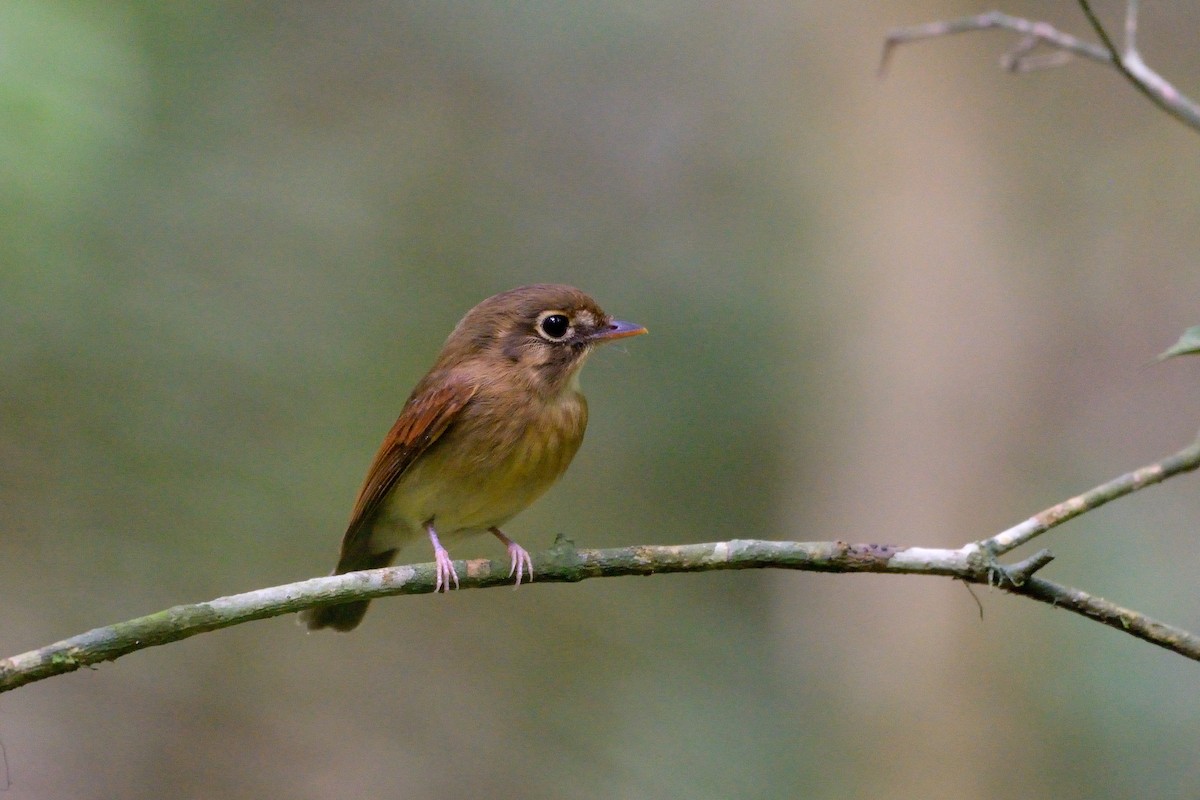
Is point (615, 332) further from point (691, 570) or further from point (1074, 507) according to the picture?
point (1074, 507)

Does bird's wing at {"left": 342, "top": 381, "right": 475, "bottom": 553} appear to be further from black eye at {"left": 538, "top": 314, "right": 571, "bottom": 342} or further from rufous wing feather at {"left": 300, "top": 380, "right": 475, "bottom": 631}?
black eye at {"left": 538, "top": 314, "right": 571, "bottom": 342}

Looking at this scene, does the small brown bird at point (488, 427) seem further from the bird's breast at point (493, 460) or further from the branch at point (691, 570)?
the branch at point (691, 570)

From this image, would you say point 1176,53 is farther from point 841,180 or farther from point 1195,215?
point 841,180

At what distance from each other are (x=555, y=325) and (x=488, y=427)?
501 millimetres

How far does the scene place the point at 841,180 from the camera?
307 inches

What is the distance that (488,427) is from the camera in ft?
12.9

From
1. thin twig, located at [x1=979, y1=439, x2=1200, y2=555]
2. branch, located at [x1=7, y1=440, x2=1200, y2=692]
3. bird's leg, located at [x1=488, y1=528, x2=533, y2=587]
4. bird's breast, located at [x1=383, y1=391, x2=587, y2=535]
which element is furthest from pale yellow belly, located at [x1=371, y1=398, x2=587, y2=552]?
thin twig, located at [x1=979, y1=439, x2=1200, y2=555]

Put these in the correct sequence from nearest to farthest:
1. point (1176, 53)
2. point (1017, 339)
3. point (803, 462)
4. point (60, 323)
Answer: point (60, 323) < point (1017, 339) < point (803, 462) < point (1176, 53)

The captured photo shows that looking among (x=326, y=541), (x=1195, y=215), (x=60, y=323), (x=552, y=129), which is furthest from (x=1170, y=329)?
(x=60, y=323)

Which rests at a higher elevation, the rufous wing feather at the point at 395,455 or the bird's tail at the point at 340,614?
the rufous wing feather at the point at 395,455

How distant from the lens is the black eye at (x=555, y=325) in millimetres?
4195

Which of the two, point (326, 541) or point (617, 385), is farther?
point (617, 385)

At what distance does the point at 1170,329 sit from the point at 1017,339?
1187mm

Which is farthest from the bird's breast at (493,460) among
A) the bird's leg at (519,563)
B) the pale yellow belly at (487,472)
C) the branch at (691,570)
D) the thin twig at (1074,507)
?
the thin twig at (1074,507)
